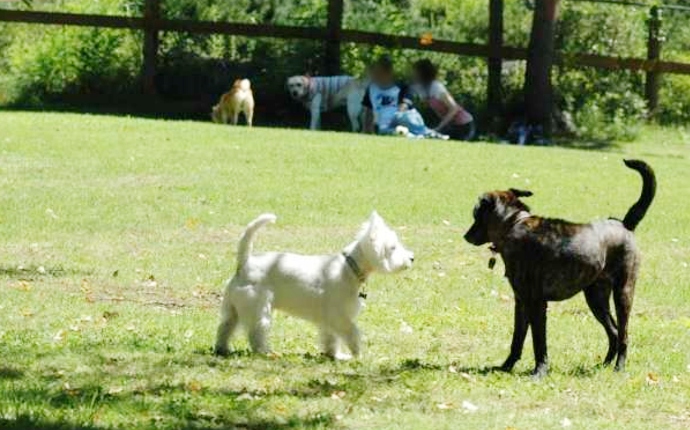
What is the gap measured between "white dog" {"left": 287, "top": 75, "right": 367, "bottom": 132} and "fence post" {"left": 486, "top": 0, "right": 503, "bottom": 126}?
2580 millimetres

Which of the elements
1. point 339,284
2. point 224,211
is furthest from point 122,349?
point 224,211

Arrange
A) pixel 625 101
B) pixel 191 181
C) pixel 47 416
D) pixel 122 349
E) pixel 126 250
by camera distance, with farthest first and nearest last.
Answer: pixel 625 101 → pixel 191 181 → pixel 126 250 → pixel 122 349 → pixel 47 416

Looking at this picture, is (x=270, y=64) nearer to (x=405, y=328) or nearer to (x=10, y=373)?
(x=405, y=328)

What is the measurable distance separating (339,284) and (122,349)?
1253mm

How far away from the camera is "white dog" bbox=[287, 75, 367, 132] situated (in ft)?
78.5

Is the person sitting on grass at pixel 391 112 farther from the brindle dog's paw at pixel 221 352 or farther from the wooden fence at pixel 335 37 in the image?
the brindle dog's paw at pixel 221 352

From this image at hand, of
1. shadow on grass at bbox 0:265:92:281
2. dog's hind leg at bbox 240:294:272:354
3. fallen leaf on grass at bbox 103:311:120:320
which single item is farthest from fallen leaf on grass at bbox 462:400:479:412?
shadow on grass at bbox 0:265:92:281

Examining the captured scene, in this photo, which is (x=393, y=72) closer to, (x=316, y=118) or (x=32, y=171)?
(x=316, y=118)

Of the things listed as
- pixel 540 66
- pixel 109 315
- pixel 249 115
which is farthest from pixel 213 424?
pixel 540 66

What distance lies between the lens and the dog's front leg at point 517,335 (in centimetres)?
767

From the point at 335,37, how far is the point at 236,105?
331 cm

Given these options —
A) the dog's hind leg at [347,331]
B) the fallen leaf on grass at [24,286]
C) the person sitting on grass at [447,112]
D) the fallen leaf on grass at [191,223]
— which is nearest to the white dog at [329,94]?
the person sitting on grass at [447,112]

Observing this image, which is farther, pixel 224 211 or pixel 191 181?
pixel 191 181

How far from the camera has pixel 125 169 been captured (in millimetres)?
16516
